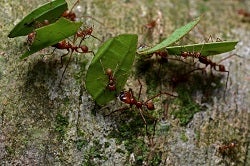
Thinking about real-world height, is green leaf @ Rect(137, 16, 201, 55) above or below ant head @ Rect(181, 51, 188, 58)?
above

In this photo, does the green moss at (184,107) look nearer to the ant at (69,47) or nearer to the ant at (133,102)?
the ant at (133,102)

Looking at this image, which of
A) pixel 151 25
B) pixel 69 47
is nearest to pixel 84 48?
pixel 69 47

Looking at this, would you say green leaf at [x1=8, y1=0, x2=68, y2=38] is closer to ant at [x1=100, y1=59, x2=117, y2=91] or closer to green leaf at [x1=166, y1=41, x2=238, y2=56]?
ant at [x1=100, y1=59, x2=117, y2=91]

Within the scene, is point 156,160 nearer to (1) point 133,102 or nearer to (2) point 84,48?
(1) point 133,102

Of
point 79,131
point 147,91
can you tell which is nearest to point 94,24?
point 147,91

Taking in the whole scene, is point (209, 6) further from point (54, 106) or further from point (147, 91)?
point (54, 106)

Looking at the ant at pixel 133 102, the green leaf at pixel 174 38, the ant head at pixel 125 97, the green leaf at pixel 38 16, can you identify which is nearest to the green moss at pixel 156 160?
the ant at pixel 133 102

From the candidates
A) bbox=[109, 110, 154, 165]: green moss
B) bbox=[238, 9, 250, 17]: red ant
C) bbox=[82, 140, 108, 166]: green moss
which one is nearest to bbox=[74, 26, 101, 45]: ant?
bbox=[109, 110, 154, 165]: green moss
